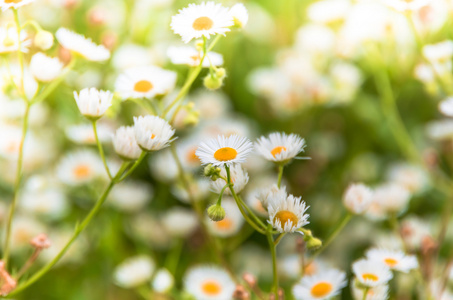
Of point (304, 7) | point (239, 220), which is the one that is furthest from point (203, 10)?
point (304, 7)

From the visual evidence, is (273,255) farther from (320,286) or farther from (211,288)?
(211,288)

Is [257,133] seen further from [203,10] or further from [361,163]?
[203,10]

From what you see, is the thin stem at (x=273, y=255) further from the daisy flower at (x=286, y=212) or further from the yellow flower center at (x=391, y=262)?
the yellow flower center at (x=391, y=262)

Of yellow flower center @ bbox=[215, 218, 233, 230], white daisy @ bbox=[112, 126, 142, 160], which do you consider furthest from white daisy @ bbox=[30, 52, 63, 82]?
yellow flower center @ bbox=[215, 218, 233, 230]

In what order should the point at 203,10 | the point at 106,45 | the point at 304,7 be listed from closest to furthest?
the point at 203,10
the point at 106,45
the point at 304,7

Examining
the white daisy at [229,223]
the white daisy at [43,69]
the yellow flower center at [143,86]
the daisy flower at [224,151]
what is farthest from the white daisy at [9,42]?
the white daisy at [229,223]

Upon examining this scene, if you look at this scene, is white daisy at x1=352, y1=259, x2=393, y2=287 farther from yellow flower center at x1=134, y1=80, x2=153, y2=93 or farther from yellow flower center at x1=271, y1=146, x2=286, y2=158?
yellow flower center at x1=134, y1=80, x2=153, y2=93
